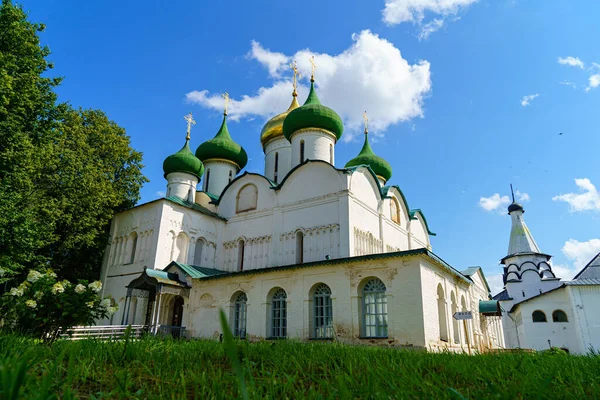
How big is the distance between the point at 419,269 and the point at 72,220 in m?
14.1

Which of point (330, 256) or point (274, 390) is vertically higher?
point (330, 256)

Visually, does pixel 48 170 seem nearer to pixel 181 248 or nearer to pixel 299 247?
pixel 181 248

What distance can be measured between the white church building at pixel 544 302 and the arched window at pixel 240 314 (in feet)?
51.1

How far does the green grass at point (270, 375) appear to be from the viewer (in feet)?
7.77

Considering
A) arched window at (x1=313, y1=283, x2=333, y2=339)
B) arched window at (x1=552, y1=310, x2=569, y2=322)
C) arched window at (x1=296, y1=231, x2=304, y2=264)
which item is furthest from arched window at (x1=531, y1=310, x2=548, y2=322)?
arched window at (x1=313, y1=283, x2=333, y2=339)

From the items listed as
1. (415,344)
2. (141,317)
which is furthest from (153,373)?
(141,317)

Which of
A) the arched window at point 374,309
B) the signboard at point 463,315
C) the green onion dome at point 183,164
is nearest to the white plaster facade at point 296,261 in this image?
the arched window at point 374,309

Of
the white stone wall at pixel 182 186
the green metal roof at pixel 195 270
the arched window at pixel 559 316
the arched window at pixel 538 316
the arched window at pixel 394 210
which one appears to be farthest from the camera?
the arched window at pixel 538 316

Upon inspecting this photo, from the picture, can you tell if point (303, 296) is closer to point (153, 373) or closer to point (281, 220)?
point (281, 220)

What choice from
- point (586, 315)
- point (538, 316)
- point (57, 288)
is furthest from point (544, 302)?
point (57, 288)

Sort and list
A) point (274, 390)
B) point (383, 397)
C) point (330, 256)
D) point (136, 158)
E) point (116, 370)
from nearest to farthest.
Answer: point (383, 397), point (274, 390), point (116, 370), point (330, 256), point (136, 158)

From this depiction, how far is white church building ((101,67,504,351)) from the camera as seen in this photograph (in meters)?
12.1

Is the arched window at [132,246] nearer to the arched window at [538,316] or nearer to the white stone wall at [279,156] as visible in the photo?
the white stone wall at [279,156]

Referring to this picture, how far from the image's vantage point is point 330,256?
15.5m
